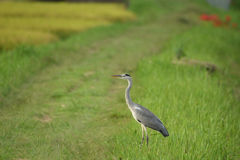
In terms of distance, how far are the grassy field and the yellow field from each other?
1109 millimetres

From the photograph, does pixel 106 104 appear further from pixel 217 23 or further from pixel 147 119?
pixel 217 23

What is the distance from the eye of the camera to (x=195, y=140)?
3131 millimetres

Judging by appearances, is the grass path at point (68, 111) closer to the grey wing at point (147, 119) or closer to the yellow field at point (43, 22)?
the grey wing at point (147, 119)

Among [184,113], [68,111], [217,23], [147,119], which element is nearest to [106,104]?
[68,111]

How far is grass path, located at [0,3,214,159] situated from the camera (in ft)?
10.4

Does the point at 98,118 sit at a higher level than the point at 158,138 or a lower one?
lower

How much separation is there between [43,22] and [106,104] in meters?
8.34

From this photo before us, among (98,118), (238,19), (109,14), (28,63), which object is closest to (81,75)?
(28,63)

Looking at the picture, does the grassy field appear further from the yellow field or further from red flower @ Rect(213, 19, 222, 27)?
red flower @ Rect(213, 19, 222, 27)

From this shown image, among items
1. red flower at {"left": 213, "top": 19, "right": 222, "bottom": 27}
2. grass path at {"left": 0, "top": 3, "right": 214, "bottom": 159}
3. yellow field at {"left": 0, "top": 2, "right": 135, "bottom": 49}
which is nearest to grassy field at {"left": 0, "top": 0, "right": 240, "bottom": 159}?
grass path at {"left": 0, "top": 3, "right": 214, "bottom": 159}

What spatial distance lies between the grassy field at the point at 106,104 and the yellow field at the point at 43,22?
111cm

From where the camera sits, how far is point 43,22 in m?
11.5

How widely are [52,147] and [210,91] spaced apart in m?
3.33

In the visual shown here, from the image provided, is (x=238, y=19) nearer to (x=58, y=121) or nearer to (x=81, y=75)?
(x=81, y=75)
